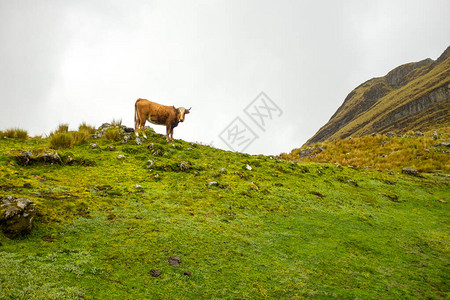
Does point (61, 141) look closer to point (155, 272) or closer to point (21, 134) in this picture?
point (21, 134)

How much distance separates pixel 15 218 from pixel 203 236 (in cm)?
293

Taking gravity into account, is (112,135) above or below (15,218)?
above

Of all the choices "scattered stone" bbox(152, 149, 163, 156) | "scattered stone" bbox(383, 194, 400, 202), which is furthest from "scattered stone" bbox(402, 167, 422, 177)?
"scattered stone" bbox(152, 149, 163, 156)

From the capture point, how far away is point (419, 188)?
10023mm

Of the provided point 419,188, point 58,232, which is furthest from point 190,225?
point 419,188

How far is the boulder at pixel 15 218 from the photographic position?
309 cm

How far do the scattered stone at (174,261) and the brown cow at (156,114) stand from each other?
28.1ft

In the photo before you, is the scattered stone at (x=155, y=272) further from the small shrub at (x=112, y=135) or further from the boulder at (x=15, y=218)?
the small shrub at (x=112, y=135)

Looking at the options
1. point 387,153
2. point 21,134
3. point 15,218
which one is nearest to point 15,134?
point 21,134

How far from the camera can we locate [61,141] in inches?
340

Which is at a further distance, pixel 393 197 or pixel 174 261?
pixel 393 197

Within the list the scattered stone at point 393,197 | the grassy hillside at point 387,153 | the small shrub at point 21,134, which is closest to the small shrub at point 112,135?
the small shrub at point 21,134

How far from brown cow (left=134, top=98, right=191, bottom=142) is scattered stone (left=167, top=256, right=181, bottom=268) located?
8562mm

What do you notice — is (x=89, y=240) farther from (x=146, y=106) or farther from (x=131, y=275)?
(x=146, y=106)
